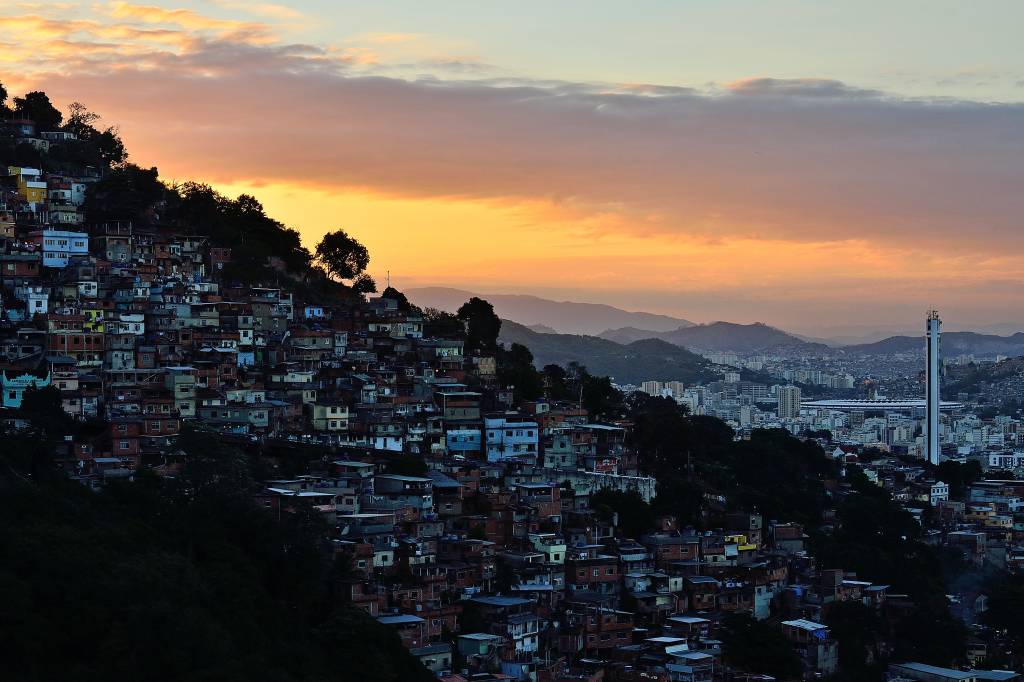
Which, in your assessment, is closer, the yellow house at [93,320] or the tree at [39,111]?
the yellow house at [93,320]

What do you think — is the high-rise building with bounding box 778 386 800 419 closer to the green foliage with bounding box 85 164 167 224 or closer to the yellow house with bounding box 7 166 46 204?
the green foliage with bounding box 85 164 167 224

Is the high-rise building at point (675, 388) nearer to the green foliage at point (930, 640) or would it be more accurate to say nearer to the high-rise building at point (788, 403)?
the high-rise building at point (788, 403)

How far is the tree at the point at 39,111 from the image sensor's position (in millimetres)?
32719

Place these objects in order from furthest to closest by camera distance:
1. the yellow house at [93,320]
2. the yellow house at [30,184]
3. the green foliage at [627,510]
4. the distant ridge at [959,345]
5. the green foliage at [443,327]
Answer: the distant ridge at [959,345]
the green foliage at [443,327]
the yellow house at [30,184]
the yellow house at [93,320]
the green foliage at [627,510]

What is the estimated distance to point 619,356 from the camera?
9038 cm

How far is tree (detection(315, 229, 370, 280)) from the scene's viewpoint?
3453 cm

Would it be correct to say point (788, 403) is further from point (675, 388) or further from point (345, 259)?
point (345, 259)

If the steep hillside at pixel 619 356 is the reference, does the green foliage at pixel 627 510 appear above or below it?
below

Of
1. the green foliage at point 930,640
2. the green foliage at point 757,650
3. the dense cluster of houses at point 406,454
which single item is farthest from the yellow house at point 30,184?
the green foliage at point 930,640

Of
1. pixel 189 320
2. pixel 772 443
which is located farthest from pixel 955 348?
pixel 189 320

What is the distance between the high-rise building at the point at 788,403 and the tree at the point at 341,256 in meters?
42.2

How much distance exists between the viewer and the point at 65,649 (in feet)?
50.3

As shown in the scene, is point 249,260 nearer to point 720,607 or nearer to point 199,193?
point 199,193

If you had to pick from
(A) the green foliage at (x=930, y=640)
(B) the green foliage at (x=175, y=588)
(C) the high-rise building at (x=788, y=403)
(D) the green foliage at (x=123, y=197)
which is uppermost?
(D) the green foliage at (x=123, y=197)
